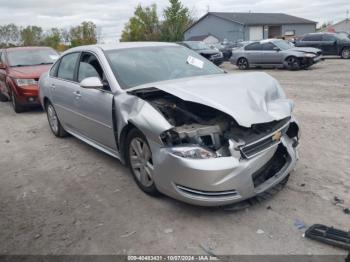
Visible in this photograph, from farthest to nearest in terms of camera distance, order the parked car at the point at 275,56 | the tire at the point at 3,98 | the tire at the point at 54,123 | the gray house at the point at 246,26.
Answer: the gray house at the point at 246,26 < the parked car at the point at 275,56 < the tire at the point at 3,98 < the tire at the point at 54,123

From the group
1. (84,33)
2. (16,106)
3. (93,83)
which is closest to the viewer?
(93,83)

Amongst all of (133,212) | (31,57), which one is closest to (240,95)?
(133,212)

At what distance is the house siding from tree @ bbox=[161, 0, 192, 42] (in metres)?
11.1

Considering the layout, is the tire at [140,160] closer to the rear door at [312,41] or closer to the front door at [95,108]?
the front door at [95,108]

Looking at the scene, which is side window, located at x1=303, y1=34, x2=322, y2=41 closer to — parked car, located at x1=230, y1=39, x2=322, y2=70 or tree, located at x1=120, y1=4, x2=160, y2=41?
parked car, located at x1=230, y1=39, x2=322, y2=70

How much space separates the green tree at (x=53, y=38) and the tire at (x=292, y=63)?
2621 centimetres

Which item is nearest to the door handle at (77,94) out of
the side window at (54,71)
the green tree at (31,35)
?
the side window at (54,71)

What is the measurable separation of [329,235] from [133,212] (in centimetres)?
187

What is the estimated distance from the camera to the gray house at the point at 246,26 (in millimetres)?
50812

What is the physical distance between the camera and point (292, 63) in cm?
1684

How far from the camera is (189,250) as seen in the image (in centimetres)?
315

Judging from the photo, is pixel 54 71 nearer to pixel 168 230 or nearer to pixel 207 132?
pixel 207 132

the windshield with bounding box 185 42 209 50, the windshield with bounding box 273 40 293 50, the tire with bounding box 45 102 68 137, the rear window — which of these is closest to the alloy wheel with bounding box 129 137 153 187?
the tire with bounding box 45 102 68 137

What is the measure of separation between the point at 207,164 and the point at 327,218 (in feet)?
4.18
